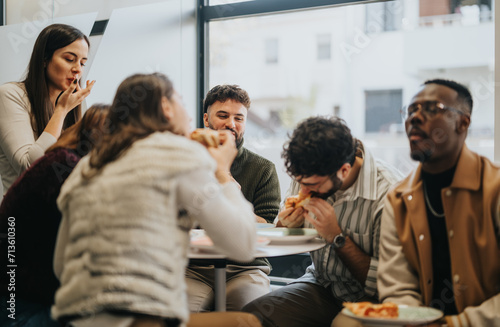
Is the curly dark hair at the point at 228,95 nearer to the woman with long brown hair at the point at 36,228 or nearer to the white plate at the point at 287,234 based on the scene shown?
the white plate at the point at 287,234

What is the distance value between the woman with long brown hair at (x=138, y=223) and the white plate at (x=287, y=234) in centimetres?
65

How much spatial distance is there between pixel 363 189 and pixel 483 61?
169cm

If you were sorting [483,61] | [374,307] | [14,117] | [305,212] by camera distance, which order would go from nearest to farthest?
[374,307] < [305,212] < [14,117] < [483,61]

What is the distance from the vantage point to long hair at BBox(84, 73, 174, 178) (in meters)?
1.57

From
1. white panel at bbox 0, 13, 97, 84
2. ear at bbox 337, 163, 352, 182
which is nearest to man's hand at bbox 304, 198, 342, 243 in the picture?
ear at bbox 337, 163, 352, 182

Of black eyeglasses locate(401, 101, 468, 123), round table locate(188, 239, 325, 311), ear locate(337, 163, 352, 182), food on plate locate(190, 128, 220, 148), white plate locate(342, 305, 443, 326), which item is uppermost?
black eyeglasses locate(401, 101, 468, 123)

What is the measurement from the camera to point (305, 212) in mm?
2553

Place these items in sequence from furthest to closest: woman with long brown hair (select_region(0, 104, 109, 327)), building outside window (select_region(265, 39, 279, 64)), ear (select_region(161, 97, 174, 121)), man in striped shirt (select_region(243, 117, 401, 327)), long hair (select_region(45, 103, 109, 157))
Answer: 1. building outside window (select_region(265, 39, 279, 64))
2. man in striped shirt (select_region(243, 117, 401, 327))
3. long hair (select_region(45, 103, 109, 157))
4. woman with long brown hair (select_region(0, 104, 109, 327))
5. ear (select_region(161, 97, 174, 121))

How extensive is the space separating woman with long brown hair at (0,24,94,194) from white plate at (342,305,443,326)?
75.5 inches

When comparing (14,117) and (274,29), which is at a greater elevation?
(274,29)

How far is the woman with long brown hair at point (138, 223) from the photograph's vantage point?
4.69 ft

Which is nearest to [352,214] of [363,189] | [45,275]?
[363,189]

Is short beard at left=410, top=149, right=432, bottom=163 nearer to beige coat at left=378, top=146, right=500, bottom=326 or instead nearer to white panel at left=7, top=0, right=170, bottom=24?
beige coat at left=378, top=146, right=500, bottom=326

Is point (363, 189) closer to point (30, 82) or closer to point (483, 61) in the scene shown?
point (483, 61)
